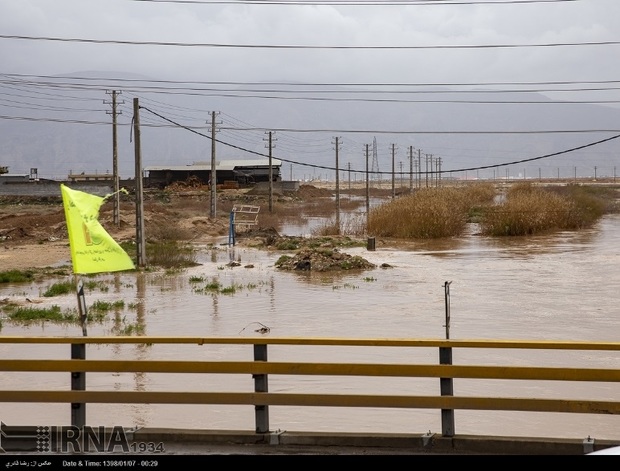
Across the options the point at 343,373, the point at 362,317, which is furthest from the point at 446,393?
the point at 362,317

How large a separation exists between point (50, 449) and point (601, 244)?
3860cm

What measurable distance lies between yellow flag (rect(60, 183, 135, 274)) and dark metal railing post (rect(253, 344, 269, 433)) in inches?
72.3

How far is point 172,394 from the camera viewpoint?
7.60 metres

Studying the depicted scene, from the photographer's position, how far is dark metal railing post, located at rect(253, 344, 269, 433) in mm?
7395

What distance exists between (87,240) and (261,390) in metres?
2.45

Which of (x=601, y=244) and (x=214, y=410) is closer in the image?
(x=214, y=410)

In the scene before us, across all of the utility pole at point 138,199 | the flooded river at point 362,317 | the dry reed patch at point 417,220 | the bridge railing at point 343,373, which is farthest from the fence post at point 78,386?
the dry reed patch at point 417,220

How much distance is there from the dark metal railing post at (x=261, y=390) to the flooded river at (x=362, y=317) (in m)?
2.78

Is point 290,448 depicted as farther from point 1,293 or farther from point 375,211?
point 375,211

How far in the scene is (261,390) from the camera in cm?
747

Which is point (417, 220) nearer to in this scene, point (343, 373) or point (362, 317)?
point (362, 317)

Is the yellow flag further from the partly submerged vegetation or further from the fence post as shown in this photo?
the partly submerged vegetation

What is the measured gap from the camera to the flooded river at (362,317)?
10836 mm
